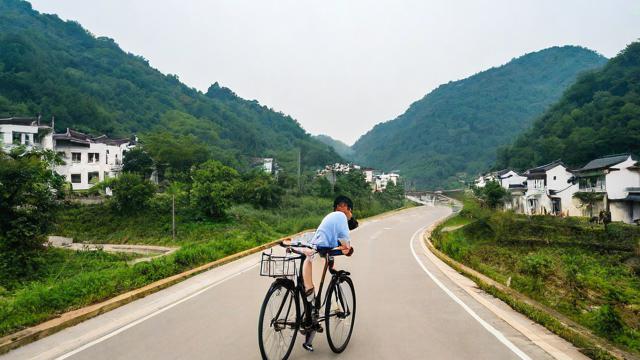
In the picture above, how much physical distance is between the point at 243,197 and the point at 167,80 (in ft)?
288

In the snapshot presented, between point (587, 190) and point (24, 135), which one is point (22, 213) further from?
point (587, 190)

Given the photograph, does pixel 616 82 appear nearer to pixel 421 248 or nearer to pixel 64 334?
pixel 421 248

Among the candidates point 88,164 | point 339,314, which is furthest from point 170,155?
point 339,314

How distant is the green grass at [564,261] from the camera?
22.7ft

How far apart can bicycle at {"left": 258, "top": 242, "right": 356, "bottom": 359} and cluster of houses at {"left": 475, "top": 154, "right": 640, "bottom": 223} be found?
36378 mm

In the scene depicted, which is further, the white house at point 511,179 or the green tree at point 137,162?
the white house at point 511,179

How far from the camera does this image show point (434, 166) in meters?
124

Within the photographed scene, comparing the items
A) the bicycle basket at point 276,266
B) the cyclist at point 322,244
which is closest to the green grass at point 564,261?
the cyclist at point 322,244

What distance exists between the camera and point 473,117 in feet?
457

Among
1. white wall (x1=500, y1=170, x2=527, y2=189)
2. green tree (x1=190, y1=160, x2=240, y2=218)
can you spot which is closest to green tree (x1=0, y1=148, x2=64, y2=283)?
green tree (x1=190, y1=160, x2=240, y2=218)

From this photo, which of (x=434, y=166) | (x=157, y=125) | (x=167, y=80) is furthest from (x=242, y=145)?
(x=434, y=166)

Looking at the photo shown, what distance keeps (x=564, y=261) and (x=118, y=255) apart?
21415mm

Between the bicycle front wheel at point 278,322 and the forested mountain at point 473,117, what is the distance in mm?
107881

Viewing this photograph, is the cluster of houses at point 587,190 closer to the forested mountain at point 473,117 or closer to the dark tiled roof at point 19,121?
the dark tiled roof at point 19,121
